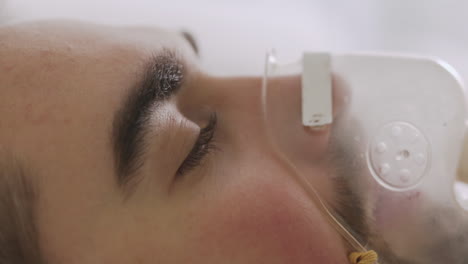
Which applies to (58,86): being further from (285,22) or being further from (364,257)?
(285,22)

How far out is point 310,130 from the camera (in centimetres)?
61

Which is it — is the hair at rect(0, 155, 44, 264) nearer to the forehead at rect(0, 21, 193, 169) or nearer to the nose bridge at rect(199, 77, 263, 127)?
the forehead at rect(0, 21, 193, 169)

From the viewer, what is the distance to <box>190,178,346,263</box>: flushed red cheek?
21.5 inches

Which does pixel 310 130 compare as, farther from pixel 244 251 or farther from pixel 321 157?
pixel 244 251

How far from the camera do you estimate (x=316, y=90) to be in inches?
25.1

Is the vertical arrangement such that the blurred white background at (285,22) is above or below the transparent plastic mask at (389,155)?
above

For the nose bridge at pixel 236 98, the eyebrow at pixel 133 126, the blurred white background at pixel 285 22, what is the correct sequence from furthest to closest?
the blurred white background at pixel 285 22, the nose bridge at pixel 236 98, the eyebrow at pixel 133 126

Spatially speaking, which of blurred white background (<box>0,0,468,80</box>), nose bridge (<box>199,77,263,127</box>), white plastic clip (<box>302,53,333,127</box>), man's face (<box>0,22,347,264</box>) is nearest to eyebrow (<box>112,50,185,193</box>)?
man's face (<box>0,22,347,264</box>)

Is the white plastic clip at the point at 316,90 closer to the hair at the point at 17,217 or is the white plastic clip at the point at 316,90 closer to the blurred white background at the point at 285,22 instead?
the hair at the point at 17,217

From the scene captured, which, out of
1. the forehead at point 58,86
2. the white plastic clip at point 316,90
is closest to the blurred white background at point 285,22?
the white plastic clip at point 316,90

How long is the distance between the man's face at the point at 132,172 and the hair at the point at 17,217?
0.6 inches

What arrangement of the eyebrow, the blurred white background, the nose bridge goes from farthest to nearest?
the blurred white background → the nose bridge → the eyebrow

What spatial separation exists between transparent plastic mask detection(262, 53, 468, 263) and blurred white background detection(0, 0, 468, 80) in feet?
2.08

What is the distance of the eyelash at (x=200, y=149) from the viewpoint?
584mm
